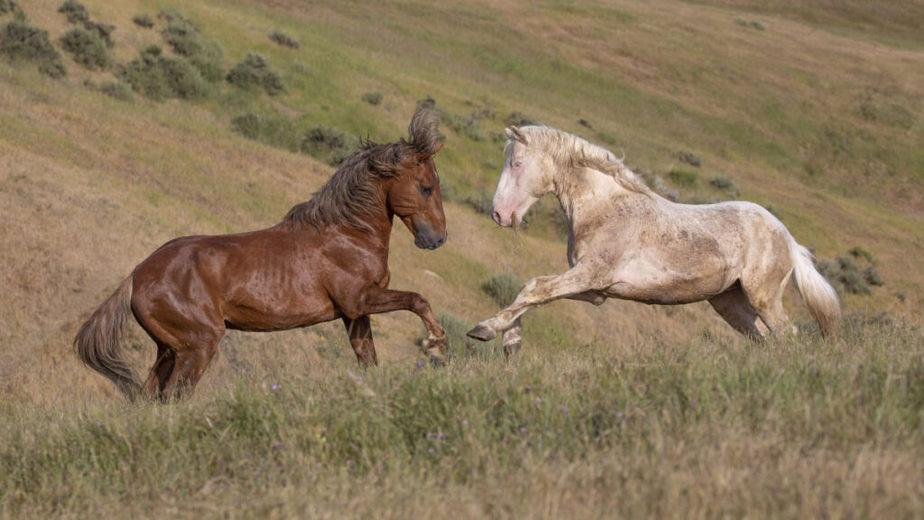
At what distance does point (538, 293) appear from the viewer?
7355mm

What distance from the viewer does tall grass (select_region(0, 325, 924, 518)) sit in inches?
147

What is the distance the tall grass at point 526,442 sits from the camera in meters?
3.74

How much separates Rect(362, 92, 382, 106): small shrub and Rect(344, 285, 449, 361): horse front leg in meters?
29.2

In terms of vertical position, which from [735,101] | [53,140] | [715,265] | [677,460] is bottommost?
→ [735,101]

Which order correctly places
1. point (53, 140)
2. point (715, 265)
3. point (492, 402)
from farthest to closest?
point (53, 140), point (715, 265), point (492, 402)

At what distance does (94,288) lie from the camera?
1366cm

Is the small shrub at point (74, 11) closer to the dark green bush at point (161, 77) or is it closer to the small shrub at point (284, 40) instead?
the dark green bush at point (161, 77)

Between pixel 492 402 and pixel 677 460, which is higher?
pixel 677 460

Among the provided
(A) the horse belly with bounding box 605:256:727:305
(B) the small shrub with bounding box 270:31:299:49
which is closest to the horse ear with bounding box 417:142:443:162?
(A) the horse belly with bounding box 605:256:727:305

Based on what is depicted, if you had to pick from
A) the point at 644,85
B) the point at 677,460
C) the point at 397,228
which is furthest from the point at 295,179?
the point at 644,85

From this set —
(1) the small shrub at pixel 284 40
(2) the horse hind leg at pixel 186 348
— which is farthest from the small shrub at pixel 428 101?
(2) the horse hind leg at pixel 186 348

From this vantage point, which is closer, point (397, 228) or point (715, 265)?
point (715, 265)

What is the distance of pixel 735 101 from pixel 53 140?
4110cm

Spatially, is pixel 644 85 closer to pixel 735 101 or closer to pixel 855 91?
pixel 735 101
